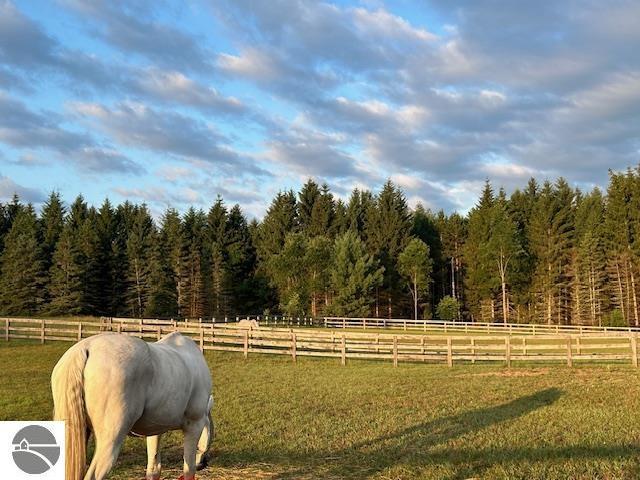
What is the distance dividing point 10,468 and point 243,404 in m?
7.13

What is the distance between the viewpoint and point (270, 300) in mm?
56125

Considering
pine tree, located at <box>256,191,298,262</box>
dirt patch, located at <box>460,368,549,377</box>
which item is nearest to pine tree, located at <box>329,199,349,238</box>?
pine tree, located at <box>256,191,298,262</box>

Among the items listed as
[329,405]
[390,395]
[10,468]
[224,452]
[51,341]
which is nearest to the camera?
[10,468]

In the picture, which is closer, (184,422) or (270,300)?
(184,422)

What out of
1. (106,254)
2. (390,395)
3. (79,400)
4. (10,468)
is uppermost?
(106,254)

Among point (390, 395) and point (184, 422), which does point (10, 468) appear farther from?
point (390, 395)

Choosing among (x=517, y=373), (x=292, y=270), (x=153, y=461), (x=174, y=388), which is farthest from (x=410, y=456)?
(x=292, y=270)

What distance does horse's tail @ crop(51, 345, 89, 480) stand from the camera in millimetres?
3996

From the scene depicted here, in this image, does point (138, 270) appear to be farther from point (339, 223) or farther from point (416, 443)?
point (416, 443)

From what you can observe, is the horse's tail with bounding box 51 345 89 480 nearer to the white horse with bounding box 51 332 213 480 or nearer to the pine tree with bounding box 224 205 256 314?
the white horse with bounding box 51 332 213 480

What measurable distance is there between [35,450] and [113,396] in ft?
2.22

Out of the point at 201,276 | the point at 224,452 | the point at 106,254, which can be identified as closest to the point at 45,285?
the point at 106,254

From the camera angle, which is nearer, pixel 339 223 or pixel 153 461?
pixel 153 461

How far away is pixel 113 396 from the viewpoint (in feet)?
13.8
